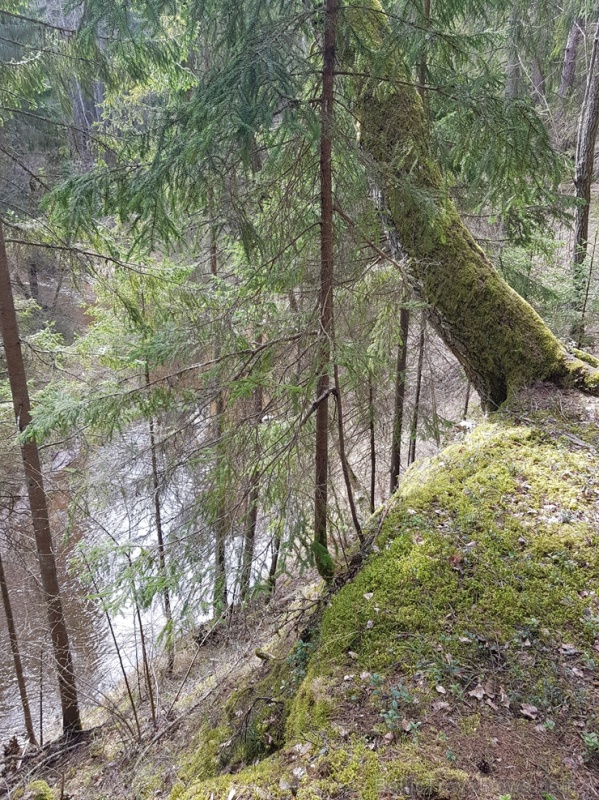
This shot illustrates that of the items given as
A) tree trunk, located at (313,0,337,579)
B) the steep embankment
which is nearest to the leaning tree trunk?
the steep embankment

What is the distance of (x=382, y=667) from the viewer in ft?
9.10

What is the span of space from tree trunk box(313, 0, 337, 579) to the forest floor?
0.43 meters

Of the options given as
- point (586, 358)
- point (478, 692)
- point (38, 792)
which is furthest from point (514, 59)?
point (38, 792)

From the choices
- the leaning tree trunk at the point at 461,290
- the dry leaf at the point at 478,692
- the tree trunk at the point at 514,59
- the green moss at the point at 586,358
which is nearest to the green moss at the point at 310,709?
the dry leaf at the point at 478,692

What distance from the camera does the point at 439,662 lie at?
8.92 feet

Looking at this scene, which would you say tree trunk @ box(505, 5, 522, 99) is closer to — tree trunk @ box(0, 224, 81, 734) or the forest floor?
the forest floor

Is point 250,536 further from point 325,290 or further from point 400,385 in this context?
point 400,385

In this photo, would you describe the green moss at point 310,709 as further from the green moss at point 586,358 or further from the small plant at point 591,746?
the green moss at point 586,358

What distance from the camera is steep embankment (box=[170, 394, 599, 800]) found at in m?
2.23

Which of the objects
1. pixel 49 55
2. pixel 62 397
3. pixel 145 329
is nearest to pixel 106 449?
pixel 62 397

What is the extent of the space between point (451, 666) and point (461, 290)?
3.66 metres

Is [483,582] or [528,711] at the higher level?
[483,582]

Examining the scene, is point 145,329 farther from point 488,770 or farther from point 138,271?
point 488,770

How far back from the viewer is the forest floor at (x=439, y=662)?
226cm
